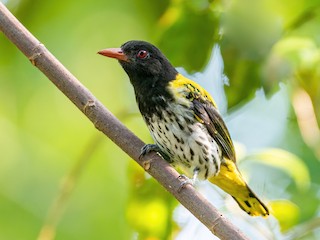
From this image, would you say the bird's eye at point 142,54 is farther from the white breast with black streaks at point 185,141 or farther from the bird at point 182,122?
the white breast with black streaks at point 185,141

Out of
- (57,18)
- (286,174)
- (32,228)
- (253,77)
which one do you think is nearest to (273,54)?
(253,77)

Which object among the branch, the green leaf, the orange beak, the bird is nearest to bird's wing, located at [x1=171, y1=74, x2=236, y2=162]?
the bird

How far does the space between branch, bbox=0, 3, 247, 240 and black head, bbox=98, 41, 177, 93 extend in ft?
3.29

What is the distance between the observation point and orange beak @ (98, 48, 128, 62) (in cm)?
277

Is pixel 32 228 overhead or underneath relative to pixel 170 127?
underneath

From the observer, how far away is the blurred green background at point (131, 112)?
2.17 m

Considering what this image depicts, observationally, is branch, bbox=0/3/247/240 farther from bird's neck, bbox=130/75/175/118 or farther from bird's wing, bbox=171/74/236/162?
bird's wing, bbox=171/74/236/162

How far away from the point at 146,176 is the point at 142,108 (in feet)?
2.10

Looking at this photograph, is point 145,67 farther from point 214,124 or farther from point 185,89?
point 214,124

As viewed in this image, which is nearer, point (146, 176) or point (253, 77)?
point (253, 77)

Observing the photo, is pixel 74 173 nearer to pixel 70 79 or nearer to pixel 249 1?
pixel 70 79

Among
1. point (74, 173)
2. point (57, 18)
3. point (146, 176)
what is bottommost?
point (74, 173)

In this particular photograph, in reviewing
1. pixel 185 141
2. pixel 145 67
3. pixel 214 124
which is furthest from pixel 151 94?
pixel 214 124

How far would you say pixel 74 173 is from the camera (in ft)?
7.61
